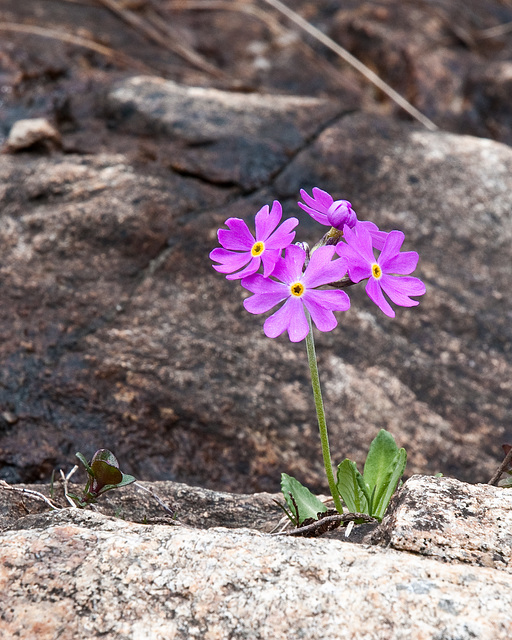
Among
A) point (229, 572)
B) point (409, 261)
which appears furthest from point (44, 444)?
point (409, 261)

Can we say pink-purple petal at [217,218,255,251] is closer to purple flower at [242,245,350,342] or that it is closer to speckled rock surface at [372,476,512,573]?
purple flower at [242,245,350,342]

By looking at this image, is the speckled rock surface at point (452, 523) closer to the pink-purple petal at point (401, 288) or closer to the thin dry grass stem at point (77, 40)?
the pink-purple petal at point (401, 288)

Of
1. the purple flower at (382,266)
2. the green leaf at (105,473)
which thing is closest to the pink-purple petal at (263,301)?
the purple flower at (382,266)

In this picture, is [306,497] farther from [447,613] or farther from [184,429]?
[184,429]

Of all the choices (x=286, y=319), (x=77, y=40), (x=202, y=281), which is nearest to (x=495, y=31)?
(x=77, y=40)

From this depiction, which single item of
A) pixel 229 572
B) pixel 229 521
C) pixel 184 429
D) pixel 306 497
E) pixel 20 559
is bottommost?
pixel 184 429

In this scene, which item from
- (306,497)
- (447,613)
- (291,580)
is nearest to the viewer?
(447,613)
